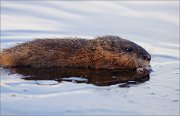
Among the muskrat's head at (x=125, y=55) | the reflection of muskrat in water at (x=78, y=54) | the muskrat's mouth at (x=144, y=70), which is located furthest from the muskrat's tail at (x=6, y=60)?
the muskrat's mouth at (x=144, y=70)

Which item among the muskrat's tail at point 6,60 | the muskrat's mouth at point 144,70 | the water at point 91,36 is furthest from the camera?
the muskrat's mouth at point 144,70

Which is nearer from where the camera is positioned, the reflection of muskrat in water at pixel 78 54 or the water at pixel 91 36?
the water at pixel 91 36

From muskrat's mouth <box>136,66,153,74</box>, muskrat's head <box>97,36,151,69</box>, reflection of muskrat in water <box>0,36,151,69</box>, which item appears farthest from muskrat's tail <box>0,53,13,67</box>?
muskrat's mouth <box>136,66,153,74</box>

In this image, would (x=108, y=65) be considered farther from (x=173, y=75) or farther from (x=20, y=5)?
(x=20, y=5)

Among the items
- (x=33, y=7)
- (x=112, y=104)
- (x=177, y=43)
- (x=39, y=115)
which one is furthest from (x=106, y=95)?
(x=33, y=7)

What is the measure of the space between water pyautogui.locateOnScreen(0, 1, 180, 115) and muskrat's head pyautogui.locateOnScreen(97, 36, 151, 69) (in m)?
0.25

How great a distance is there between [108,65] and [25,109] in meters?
2.55

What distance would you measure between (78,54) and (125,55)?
0.75 m

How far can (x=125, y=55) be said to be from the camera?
9461 millimetres

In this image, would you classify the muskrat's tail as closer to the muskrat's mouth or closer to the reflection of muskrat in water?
the reflection of muskrat in water

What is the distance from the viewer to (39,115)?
6.98 metres

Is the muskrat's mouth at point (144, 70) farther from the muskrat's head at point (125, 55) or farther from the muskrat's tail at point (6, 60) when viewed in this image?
the muskrat's tail at point (6, 60)

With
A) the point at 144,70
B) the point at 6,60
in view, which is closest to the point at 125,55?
the point at 144,70

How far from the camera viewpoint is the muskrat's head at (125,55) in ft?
31.0
